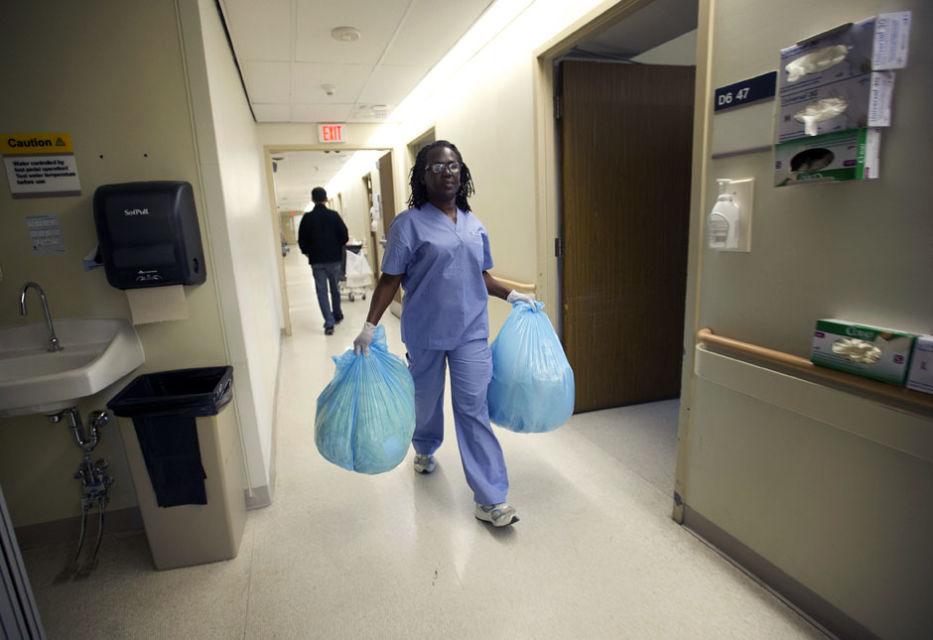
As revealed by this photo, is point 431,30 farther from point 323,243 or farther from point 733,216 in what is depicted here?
point 323,243

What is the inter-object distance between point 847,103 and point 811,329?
0.57 metres

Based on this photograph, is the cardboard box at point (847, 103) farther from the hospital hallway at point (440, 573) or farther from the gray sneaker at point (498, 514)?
the gray sneaker at point (498, 514)

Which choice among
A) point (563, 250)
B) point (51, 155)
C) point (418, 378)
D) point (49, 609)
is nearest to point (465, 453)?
point (418, 378)

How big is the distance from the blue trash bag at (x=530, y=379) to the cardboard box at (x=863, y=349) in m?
0.82

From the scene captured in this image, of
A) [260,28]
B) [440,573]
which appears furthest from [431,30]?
[440,573]

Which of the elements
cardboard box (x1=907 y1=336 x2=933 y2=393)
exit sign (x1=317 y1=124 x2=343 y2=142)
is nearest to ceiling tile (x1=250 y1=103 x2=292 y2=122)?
exit sign (x1=317 y1=124 x2=343 y2=142)

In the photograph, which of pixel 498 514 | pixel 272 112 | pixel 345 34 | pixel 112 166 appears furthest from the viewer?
pixel 272 112

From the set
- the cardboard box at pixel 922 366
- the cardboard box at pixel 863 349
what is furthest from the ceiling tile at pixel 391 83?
the cardboard box at pixel 922 366

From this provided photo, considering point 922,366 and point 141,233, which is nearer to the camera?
point 922,366

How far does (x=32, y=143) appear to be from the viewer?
167 centimetres

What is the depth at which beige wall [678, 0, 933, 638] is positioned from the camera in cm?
108

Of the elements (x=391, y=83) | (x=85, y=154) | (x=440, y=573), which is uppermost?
(x=391, y=83)

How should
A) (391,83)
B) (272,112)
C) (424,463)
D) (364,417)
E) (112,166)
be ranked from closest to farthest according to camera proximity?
(364,417), (112,166), (424,463), (391,83), (272,112)

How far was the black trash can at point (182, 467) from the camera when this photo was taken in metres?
1.63
